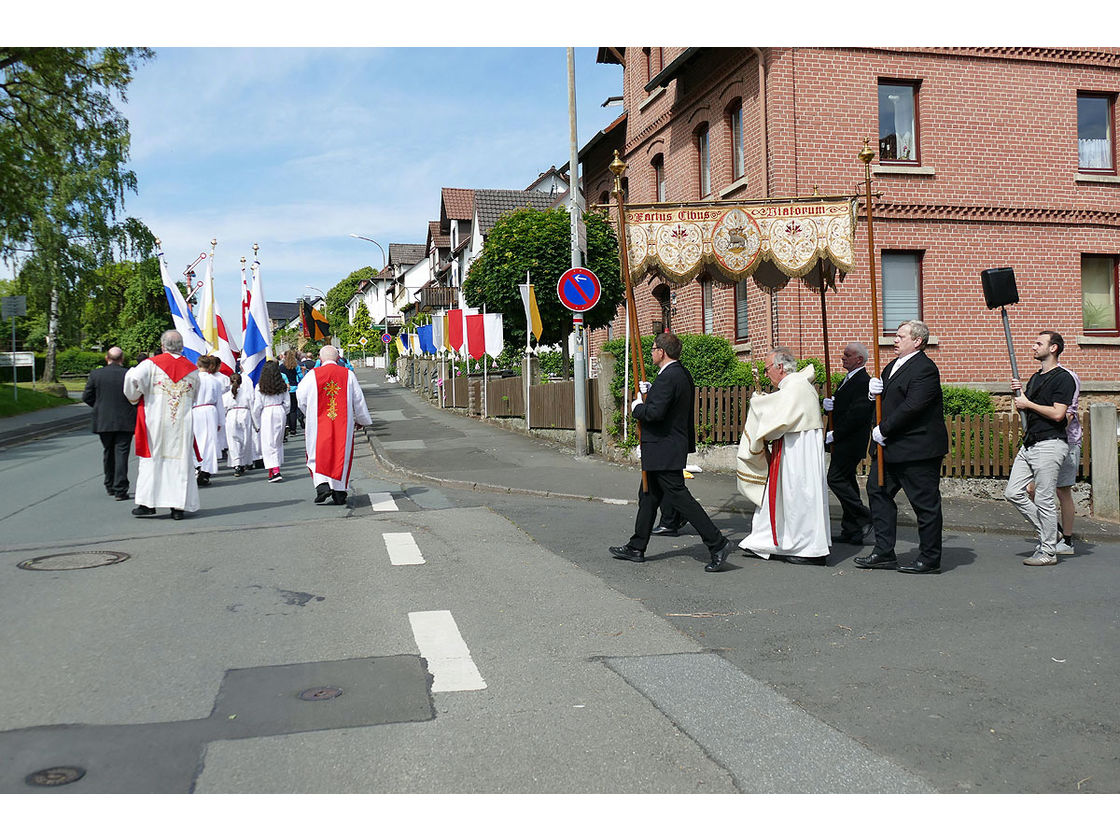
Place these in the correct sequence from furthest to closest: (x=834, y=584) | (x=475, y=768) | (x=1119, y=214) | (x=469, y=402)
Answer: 1. (x=469, y=402)
2. (x=1119, y=214)
3. (x=834, y=584)
4. (x=475, y=768)

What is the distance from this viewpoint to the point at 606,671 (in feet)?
16.6

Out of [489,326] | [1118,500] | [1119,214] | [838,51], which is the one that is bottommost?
[1118,500]

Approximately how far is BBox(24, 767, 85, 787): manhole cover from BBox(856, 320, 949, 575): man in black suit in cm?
619

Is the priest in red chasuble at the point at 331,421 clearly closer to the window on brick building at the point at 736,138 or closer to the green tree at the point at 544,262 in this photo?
the window on brick building at the point at 736,138

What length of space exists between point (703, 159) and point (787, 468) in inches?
617

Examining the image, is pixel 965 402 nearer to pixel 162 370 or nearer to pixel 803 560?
pixel 803 560

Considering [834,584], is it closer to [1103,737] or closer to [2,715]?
[1103,737]

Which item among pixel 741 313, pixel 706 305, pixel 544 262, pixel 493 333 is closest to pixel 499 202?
pixel 544 262

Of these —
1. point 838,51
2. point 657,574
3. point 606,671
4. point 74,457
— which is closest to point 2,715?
point 606,671

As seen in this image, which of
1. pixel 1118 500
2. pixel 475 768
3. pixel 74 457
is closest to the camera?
pixel 475 768

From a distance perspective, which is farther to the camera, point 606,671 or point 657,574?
point 657,574

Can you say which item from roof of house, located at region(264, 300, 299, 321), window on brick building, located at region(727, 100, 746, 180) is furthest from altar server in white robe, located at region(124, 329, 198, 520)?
roof of house, located at region(264, 300, 299, 321)

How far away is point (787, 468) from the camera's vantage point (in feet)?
27.1

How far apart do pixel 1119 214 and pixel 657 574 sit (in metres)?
17.5
